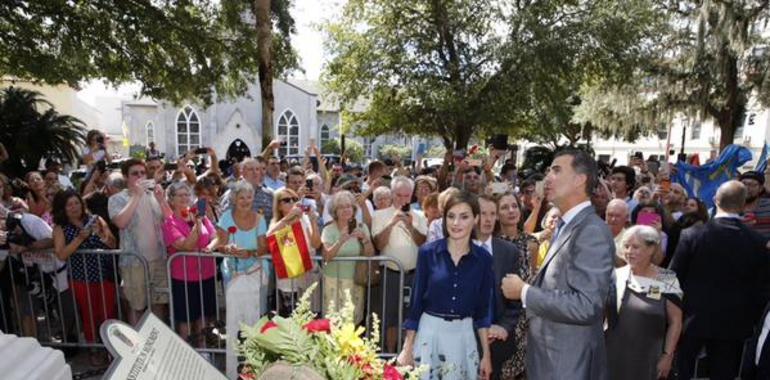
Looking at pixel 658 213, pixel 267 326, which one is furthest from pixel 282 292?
pixel 658 213

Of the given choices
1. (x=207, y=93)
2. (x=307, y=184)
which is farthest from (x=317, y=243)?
(x=207, y=93)

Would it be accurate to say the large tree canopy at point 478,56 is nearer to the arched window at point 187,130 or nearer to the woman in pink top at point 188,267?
the woman in pink top at point 188,267

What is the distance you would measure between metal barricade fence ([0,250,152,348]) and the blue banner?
8878mm

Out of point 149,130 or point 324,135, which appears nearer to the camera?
point 149,130

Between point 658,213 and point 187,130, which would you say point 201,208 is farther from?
point 187,130

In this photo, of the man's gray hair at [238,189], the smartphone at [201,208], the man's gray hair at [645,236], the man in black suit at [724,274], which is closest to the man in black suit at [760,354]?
the man in black suit at [724,274]

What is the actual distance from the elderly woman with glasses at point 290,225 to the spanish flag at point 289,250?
0.05 m

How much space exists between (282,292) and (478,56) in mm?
14047

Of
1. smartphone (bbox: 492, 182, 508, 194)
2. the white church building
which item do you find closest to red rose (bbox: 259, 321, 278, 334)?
smartphone (bbox: 492, 182, 508, 194)

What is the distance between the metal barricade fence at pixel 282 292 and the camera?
15.3ft

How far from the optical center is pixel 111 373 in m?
1.22

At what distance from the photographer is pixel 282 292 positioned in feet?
16.2

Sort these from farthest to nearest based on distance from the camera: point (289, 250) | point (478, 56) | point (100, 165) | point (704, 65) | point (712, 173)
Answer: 1. point (704, 65)
2. point (478, 56)
3. point (712, 173)
4. point (100, 165)
5. point (289, 250)

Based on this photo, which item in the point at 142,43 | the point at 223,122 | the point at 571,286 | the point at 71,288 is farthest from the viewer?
the point at 223,122
